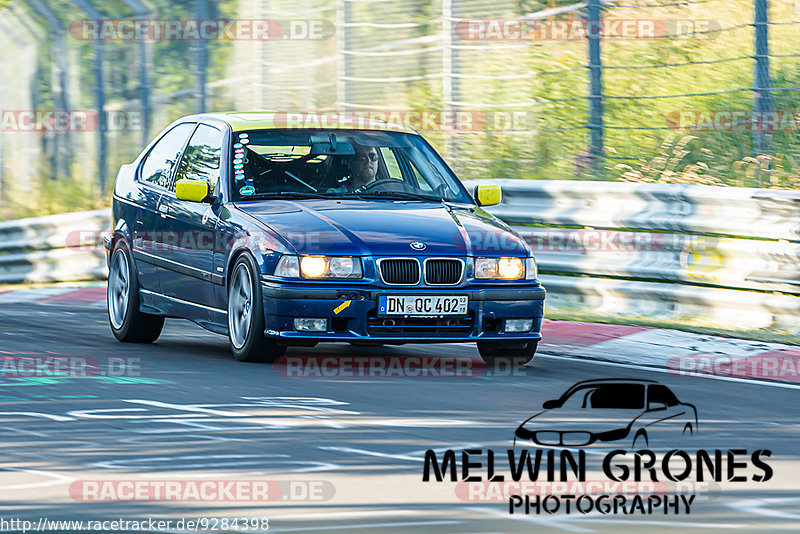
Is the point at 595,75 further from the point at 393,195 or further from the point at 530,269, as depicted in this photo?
the point at 530,269

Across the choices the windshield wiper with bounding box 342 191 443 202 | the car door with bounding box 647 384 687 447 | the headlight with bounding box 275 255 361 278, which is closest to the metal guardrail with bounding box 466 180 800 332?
the windshield wiper with bounding box 342 191 443 202

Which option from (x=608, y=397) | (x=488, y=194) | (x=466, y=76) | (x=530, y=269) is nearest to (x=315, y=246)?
(x=530, y=269)

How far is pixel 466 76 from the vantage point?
17.6 m

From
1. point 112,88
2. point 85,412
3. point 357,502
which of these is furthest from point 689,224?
point 112,88

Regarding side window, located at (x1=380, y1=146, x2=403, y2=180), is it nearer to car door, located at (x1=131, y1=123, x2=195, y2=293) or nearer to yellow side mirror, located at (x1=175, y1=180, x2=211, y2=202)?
yellow side mirror, located at (x1=175, y1=180, x2=211, y2=202)

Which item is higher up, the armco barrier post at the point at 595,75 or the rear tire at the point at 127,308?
the armco barrier post at the point at 595,75

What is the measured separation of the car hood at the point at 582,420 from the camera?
330 inches

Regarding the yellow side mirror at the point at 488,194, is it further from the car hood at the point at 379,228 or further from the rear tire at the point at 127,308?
the rear tire at the point at 127,308

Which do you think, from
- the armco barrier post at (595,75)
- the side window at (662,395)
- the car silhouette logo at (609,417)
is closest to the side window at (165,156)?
the car silhouette logo at (609,417)

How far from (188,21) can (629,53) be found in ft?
17.9

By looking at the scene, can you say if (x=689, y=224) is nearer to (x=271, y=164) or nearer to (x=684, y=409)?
(x=271, y=164)

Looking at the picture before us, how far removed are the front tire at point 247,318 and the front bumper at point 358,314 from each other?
92mm

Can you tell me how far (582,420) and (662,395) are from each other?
4.16 feet

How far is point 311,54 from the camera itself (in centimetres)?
1998
